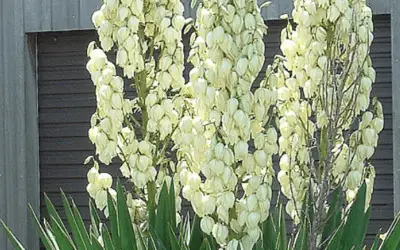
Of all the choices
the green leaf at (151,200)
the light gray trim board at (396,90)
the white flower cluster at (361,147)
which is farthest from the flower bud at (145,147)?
the light gray trim board at (396,90)

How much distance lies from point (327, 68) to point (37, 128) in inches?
133

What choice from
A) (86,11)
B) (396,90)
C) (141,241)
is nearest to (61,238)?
(141,241)

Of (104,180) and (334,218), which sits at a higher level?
(104,180)

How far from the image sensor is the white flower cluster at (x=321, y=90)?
8.53 feet

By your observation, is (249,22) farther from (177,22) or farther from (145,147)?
(145,147)

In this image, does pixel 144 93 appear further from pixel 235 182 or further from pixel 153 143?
pixel 235 182

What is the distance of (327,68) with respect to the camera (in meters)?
2.41

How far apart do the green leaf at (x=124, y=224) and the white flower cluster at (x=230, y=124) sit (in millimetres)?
266

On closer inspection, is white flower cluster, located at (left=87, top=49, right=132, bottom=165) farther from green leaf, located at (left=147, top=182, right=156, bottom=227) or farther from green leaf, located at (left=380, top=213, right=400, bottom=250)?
green leaf, located at (left=380, top=213, right=400, bottom=250)

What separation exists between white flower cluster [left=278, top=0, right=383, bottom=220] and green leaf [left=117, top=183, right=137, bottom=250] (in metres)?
0.48

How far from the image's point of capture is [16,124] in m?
5.42

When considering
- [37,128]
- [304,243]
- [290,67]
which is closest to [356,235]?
[304,243]

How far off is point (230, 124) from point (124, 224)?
21.6 inches

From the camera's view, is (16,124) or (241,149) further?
(16,124)
